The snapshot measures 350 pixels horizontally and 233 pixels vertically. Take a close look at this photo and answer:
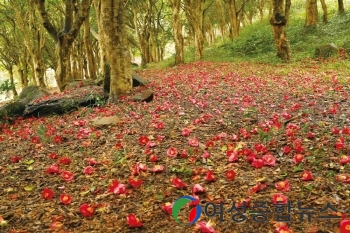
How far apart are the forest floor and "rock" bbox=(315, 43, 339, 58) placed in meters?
8.71

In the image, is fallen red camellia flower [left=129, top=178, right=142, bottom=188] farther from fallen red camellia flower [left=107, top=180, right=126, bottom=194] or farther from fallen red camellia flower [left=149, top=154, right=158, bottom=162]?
fallen red camellia flower [left=149, top=154, right=158, bottom=162]

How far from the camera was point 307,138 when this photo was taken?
4375 millimetres

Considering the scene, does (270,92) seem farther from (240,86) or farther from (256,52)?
(256,52)

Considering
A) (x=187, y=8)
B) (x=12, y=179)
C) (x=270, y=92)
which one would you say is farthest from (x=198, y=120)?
(x=187, y=8)

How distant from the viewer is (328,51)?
14.5 m

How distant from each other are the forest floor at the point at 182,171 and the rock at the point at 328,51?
343 inches

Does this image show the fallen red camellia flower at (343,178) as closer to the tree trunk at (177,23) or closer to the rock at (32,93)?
the rock at (32,93)

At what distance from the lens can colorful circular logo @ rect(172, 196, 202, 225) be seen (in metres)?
2.71

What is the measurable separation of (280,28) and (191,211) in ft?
45.7

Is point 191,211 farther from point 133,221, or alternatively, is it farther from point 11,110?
point 11,110

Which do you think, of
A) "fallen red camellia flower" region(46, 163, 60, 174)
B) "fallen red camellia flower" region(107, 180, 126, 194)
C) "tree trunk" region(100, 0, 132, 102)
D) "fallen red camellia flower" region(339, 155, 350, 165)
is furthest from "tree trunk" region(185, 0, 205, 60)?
"fallen red camellia flower" region(107, 180, 126, 194)

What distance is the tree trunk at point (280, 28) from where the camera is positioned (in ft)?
46.7

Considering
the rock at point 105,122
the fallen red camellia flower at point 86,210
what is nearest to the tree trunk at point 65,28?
the rock at point 105,122

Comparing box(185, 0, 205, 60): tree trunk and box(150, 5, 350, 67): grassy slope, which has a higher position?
box(185, 0, 205, 60): tree trunk
